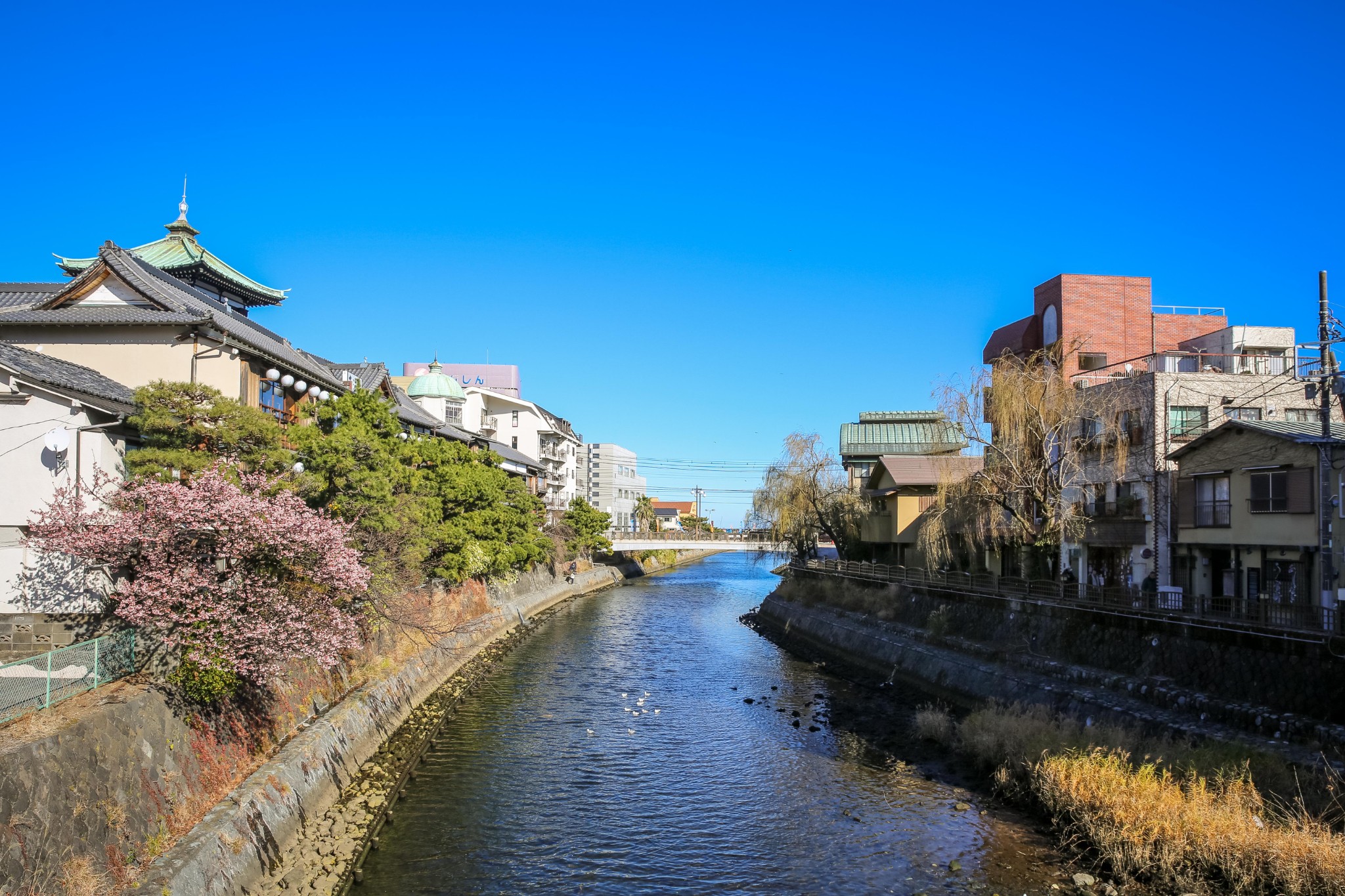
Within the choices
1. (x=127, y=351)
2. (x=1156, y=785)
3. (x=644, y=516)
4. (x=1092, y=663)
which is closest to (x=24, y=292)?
(x=127, y=351)

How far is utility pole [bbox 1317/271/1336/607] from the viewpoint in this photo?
2028 cm

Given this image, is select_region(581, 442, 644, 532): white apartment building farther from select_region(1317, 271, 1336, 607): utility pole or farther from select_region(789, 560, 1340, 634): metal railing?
select_region(1317, 271, 1336, 607): utility pole

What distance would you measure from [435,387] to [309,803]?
59.8 metres

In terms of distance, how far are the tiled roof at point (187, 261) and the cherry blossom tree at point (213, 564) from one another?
2756 cm

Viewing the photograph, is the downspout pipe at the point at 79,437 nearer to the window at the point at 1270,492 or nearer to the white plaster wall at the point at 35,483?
the white plaster wall at the point at 35,483

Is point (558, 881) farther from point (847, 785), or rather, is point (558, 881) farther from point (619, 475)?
point (619, 475)

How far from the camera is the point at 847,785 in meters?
19.8

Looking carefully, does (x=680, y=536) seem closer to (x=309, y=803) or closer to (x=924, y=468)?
(x=924, y=468)

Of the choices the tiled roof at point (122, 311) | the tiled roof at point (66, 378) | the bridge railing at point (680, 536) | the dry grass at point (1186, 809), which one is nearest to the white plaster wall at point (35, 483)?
the tiled roof at point (66, 378)

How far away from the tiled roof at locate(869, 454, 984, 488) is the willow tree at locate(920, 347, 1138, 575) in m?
0.69

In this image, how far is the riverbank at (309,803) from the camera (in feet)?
40.0

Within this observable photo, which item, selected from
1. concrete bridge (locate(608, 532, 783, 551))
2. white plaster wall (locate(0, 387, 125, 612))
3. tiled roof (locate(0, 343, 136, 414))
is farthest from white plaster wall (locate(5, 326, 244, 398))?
concrete bridge (locate(608, 532, 783, 551))

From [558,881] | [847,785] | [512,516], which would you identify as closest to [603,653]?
[512,516]

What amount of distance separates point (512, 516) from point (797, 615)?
54.8ft
